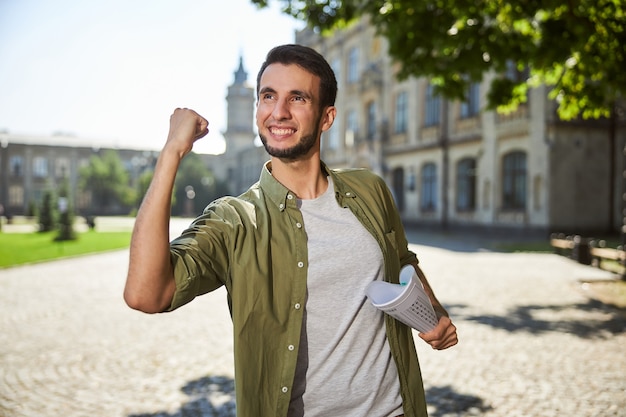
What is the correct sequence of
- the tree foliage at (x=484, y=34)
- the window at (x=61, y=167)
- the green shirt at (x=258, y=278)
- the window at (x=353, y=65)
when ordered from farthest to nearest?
the window at (x=61, y=167), the window at (x=353, y=65), the tree foliage at (x=484, y=34), the green shirt at (x=258, y=278)

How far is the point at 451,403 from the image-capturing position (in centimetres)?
480

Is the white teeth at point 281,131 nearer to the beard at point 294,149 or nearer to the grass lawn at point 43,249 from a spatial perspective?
the beard at point 294,149

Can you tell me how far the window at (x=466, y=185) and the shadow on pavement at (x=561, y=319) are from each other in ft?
59.0

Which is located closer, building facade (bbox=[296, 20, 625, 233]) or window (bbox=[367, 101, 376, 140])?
building facade (bbox=[296, 20, 625, 233])

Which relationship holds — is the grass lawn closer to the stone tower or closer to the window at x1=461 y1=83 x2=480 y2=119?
the window at x1=461 y1=83 x2=480 y2=119

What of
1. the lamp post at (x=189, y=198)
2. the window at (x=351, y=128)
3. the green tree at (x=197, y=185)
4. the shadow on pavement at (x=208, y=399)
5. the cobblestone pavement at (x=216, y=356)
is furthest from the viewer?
the green tree at (x=197, y=185)

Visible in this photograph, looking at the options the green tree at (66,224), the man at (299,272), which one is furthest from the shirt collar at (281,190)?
the green tree at (66,224)

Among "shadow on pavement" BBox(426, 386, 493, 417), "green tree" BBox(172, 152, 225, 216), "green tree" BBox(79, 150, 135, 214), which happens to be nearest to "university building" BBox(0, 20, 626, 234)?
"shadow on pavement" BBox(426, 386, 493, 417)

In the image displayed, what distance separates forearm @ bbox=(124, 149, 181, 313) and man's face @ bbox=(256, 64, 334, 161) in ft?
1.45

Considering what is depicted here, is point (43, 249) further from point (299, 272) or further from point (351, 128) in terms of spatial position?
point (351, 128)

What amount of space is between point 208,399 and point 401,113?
30362mm

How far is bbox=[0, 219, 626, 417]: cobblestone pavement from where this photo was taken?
4.79m

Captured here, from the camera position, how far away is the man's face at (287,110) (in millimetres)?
1833

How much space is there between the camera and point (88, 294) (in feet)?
35.8
